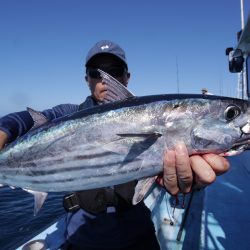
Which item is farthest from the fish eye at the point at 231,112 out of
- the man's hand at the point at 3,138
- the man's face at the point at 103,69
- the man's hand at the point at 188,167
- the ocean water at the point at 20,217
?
the ocean water at the point at 20,217

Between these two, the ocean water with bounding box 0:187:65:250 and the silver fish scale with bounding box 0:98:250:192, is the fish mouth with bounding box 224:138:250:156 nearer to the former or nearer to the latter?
the silver fish scale with bounding box 0:98:250:192

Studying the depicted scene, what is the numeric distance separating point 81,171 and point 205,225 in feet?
9.93

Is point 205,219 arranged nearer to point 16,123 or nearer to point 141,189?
point 141,189

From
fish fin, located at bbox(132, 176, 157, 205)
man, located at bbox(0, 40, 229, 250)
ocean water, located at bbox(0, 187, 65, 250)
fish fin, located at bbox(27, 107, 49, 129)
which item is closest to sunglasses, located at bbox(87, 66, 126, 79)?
man, located at bbox(0, 40, 229, 250)

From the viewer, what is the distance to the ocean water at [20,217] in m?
8.95

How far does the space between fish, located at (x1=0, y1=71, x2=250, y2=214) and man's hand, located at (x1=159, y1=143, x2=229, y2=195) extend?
44 millimetres

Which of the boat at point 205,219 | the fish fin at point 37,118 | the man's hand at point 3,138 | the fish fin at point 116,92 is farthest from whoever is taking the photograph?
the boat at point 205,219

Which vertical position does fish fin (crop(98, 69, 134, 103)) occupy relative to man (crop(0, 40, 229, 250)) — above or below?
above

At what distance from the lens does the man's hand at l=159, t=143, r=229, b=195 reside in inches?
81.7

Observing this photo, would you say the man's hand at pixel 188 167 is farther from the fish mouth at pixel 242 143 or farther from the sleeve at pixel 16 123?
the sleeve at pixel 16 123

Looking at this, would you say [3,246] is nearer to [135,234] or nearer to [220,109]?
[135,234]

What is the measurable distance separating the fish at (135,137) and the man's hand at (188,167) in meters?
0.04

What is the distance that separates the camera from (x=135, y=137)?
82.2 inches

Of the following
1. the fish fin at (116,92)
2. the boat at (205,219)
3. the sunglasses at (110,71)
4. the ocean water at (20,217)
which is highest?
the sunglasses at (110,71)
